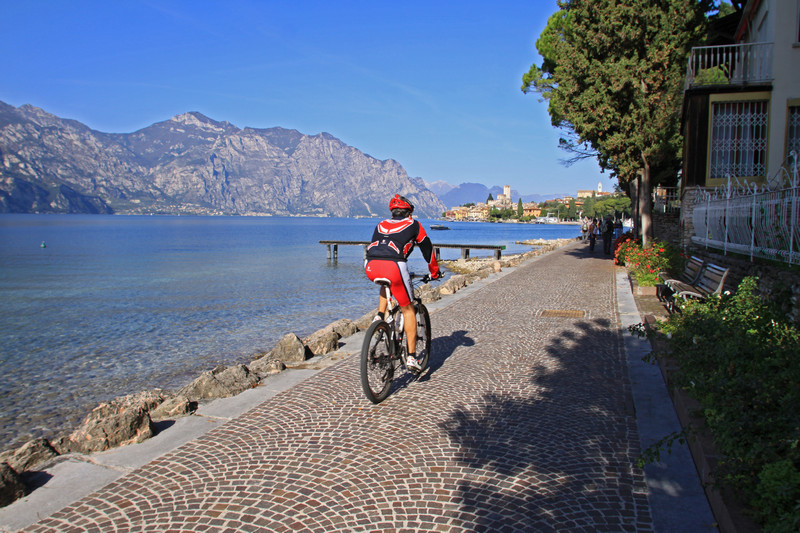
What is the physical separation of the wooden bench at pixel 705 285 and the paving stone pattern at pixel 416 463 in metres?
2.30

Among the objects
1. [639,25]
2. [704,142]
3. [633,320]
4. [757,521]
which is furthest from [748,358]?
[639,25]

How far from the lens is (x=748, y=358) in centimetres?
388

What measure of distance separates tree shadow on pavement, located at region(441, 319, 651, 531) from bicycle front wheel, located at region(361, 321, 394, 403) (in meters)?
0.80

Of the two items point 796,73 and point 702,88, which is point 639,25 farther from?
point 796,73

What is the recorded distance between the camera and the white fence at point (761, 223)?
6570mm

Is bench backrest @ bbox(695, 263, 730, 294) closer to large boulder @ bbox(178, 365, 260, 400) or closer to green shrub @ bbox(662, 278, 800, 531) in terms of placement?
green shrub @ bbox(662, 278, 800, 531)

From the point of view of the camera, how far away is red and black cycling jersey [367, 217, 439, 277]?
214 inches

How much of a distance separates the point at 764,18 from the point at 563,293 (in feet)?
31.5

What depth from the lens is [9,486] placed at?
3.52m

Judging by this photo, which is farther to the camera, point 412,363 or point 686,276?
point 686,276

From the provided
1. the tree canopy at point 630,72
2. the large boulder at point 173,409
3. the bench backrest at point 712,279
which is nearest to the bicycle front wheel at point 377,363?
the large boulder at point 173,409

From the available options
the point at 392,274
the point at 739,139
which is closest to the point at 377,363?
the point at 392,274

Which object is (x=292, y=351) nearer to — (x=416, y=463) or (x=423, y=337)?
(x=423, y=337)

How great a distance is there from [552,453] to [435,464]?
2.90ft
